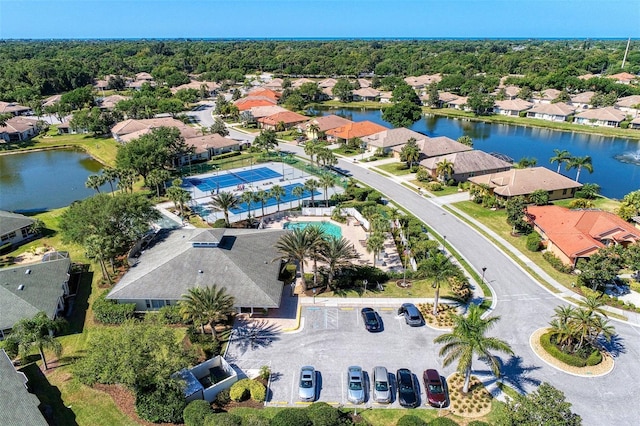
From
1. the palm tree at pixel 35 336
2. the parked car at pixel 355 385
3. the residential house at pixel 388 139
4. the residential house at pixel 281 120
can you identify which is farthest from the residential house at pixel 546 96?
the palm tree at pixel 35 336

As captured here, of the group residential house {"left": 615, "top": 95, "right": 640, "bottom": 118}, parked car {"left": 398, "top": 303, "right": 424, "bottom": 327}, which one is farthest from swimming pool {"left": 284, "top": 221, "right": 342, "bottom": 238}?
residential house {"left": 615, "top": 95, "right": 640, "bottom": 118}

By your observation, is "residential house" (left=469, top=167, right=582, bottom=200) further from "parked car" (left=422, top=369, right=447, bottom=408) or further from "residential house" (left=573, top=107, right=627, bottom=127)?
"residential house" (left=573, top=107, right=627, bottom=127)

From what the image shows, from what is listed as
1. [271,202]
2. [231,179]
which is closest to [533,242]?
[271,202]

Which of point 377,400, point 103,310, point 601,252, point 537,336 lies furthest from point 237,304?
point 601,252

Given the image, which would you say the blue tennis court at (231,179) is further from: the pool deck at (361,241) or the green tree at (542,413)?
the green tree at (542,413)

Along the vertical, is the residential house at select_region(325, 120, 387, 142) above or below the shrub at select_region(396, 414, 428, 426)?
above
